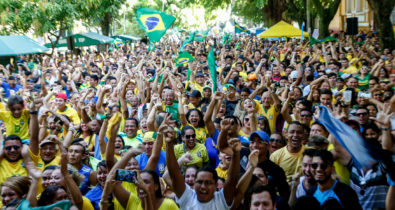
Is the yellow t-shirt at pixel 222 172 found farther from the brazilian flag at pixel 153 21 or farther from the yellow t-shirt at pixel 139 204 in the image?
the brazilian flag at pixel 153 21

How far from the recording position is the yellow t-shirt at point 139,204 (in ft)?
13.0

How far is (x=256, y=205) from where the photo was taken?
135 inches

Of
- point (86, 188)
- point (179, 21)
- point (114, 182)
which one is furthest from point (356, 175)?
point (179, 21)

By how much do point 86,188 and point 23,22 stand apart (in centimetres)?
1533

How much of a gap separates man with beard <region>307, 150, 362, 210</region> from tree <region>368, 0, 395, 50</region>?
44.9 feet

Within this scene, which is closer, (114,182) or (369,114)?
(114,182)

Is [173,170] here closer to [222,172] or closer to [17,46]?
[222,172]

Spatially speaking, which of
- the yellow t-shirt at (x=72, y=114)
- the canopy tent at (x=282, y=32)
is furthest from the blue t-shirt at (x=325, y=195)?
the canopy tent at (x=282, y=32)

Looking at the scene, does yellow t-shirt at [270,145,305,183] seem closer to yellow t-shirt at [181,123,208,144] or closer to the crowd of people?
the crowd of people

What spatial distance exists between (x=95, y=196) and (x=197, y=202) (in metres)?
1.18

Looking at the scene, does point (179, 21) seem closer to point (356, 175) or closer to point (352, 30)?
point (352, 30)

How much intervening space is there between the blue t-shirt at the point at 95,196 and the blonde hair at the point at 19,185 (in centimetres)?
62

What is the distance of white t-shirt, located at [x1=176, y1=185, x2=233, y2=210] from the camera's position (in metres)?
3.82

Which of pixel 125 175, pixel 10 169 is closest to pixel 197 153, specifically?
pixel 125 175
